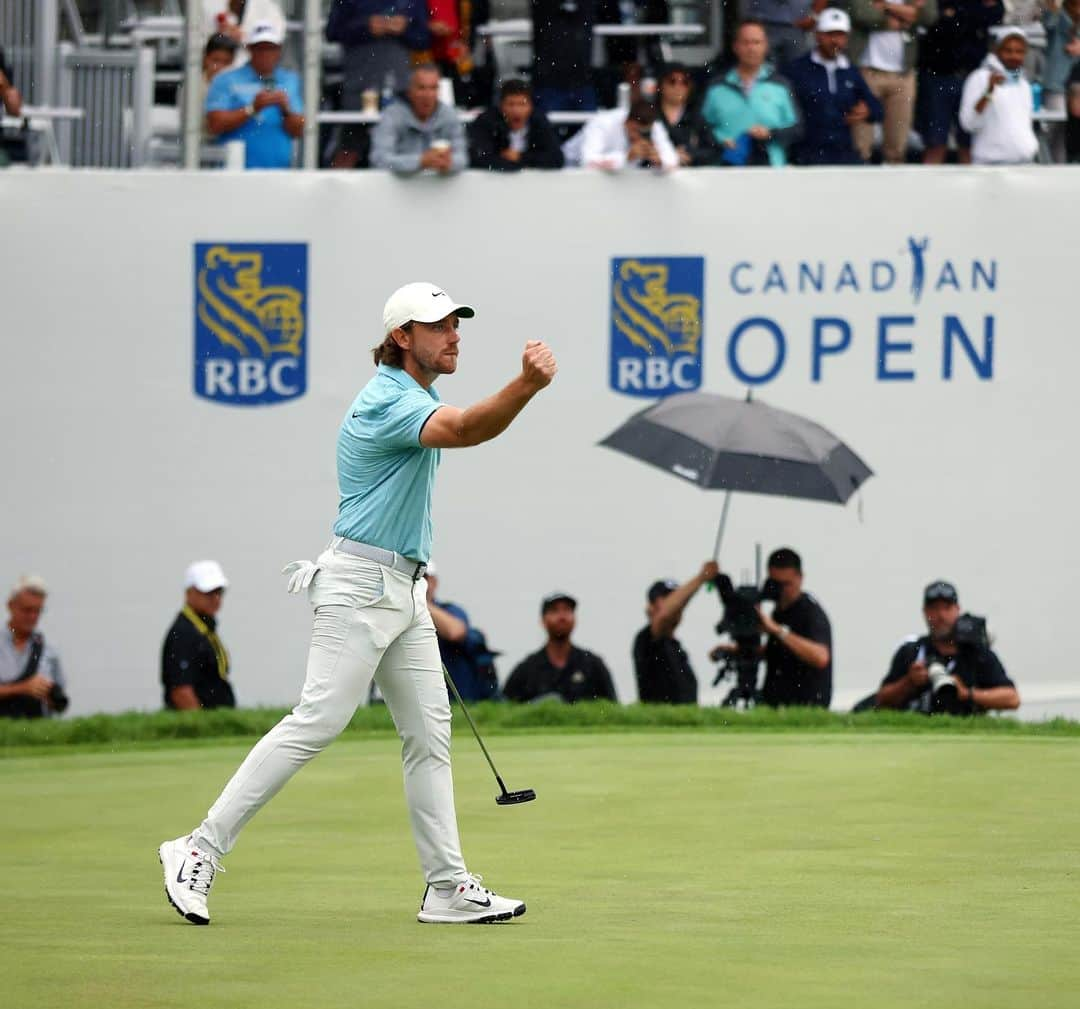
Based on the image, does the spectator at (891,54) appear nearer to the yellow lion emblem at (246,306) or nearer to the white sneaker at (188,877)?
the yellow lion emblem at (246,306)

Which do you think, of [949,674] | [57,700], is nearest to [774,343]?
[949,674]

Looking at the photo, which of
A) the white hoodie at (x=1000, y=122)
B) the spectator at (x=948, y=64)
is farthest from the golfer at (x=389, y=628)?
the spectator at (x=948, y=64)

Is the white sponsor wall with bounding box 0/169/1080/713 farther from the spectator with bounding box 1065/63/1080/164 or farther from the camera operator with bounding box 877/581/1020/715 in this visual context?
the camera operator with bounding box 877/581/1020/715

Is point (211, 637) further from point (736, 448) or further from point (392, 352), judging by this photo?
point (392, 352)

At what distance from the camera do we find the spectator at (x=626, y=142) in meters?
13.7

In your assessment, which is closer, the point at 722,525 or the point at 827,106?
the point at 722,525

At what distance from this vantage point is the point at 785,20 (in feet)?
47.6

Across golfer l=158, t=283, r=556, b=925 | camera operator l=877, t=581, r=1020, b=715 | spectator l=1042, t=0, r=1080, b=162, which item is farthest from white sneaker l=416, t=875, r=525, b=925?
spectator l=1042, t=0, r=1080, b=162

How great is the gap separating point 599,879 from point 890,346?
7.73m

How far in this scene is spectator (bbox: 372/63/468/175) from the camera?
44.6 ft

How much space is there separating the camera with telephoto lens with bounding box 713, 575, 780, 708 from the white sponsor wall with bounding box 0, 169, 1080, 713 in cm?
137

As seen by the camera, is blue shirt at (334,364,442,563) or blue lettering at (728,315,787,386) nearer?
blue shirt at (334,364,442,563)

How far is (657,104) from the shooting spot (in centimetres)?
1398

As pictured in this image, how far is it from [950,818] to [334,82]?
8.31 meters
